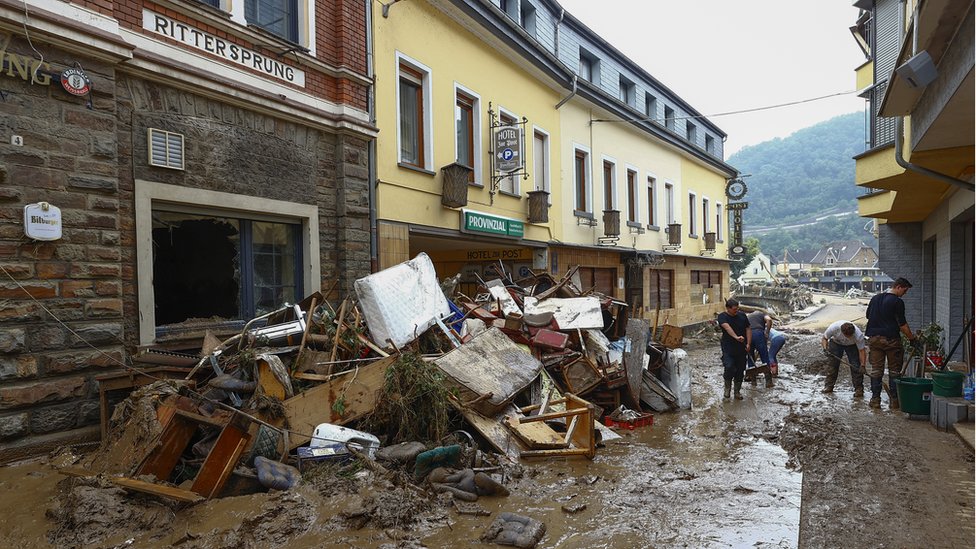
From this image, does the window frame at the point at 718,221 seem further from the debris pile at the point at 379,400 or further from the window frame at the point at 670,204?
the debris pile at the point at 379,400

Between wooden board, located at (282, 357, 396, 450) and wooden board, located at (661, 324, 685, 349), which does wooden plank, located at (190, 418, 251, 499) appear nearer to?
wooden board, located at (282, 357, 396, 450)

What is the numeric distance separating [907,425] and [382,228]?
25.1 ft

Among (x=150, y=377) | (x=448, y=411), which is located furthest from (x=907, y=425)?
(x=150, y=377)

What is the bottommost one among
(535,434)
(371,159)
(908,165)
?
(535,434)

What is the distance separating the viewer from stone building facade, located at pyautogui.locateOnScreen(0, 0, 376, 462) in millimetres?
5051

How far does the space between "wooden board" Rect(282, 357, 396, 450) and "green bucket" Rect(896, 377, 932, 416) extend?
663 cm

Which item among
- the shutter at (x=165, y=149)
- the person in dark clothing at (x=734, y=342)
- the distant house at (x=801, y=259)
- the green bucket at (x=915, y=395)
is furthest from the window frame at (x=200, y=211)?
the distant house at (x=801, y=259)

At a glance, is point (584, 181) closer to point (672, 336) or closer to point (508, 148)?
point (508, 148)

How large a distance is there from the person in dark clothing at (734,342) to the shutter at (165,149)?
7.98 metres

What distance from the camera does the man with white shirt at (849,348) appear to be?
30.9ft

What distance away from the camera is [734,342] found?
9.38m

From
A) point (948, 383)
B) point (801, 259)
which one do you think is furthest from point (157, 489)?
point (801, 259)

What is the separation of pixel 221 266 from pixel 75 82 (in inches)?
100

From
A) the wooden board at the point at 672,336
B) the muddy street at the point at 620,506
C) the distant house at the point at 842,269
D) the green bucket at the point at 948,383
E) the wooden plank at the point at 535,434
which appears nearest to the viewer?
the muddy street at the point at 620,506
